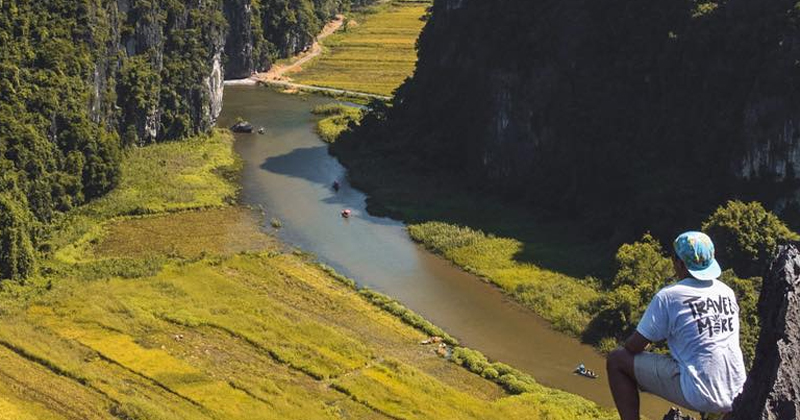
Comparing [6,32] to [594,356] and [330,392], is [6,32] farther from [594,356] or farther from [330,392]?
[594,356]

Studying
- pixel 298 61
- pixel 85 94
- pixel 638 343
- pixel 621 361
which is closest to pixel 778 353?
pixel 638 343

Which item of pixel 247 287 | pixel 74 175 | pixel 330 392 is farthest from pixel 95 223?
pixel 330 392

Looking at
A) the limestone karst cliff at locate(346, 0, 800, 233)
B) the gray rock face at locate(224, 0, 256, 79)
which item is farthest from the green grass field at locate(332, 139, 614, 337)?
the gray rock face at locate(224, 0, 256, 79)

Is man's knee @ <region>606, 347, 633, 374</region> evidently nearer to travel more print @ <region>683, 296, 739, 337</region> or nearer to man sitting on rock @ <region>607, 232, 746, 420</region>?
man sitting on rock @ <region>607, 232, 746, 420</region>

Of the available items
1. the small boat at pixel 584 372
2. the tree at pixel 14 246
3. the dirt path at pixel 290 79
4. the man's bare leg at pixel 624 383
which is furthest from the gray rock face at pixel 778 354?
the dirt path at pixel 290 79

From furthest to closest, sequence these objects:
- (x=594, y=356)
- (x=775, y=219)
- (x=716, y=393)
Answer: (x=775, y=219), (x=594, y=356), (x=716, y=393)
